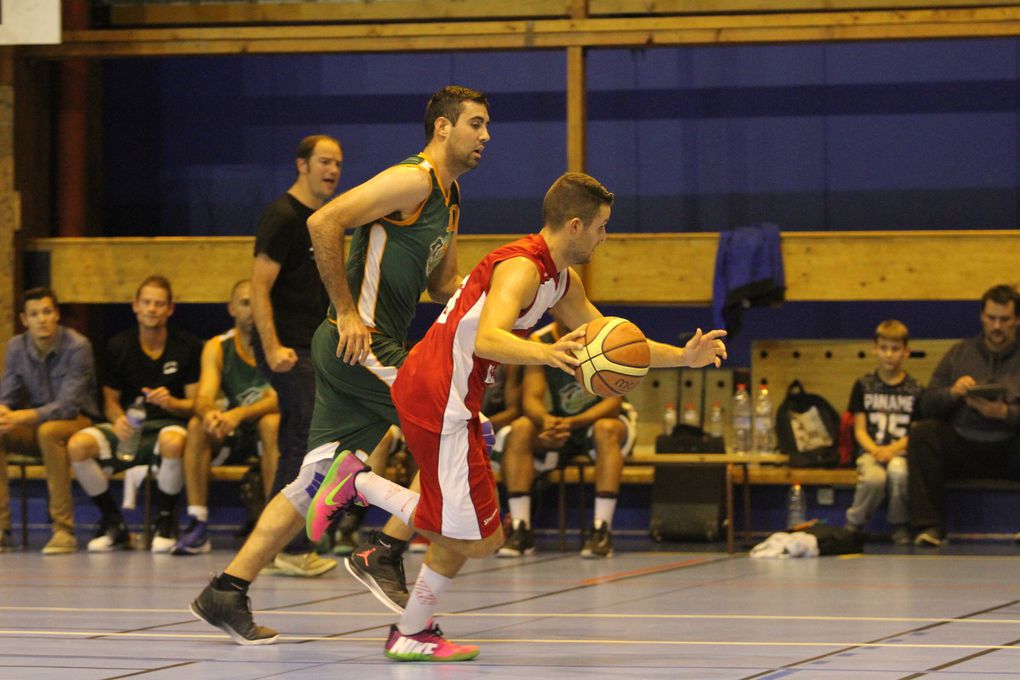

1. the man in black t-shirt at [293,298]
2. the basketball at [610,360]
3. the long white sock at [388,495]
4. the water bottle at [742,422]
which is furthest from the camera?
the water bottle at [742,422]

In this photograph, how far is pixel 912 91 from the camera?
10.7m

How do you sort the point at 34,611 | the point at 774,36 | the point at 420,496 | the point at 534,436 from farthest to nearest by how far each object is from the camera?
1. the point at 774,36
2. the point at 534,436
3. the point at 34,611
4. the point at 420,496

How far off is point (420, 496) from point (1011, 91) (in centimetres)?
711

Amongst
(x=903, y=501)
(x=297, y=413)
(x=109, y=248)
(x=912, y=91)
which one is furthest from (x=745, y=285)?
(x=109, y=248)

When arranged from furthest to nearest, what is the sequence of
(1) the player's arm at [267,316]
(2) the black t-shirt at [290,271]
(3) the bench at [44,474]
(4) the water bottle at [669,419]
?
(4) the water bottle at [669,419] → (3) the bench at [44,474] → (2) the black t-shirt at [290,271] → (1) the player's arm at [267,316]

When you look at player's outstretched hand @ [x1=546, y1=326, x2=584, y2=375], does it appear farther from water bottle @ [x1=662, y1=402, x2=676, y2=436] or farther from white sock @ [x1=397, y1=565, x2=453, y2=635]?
water bottle @ [x1=662, y1=402, x2=676, y2=436]

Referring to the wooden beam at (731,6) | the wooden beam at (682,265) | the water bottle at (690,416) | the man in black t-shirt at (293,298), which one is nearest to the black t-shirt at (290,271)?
the man in black t-shirt at (293,298)

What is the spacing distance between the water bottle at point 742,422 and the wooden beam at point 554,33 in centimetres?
215

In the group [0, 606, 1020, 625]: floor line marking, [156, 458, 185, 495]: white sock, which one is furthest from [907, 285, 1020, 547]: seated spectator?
[156, 458, 185, 495]: white sock

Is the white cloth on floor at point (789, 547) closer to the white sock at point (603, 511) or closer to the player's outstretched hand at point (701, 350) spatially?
the white sock at point (603, 511)

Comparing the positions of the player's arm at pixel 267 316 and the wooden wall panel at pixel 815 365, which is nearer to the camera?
the player's arm at pixel 267 316

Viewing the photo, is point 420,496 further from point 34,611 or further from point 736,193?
point 736,193

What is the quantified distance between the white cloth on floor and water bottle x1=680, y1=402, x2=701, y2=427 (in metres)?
1.60

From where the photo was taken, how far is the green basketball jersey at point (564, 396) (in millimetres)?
9000
